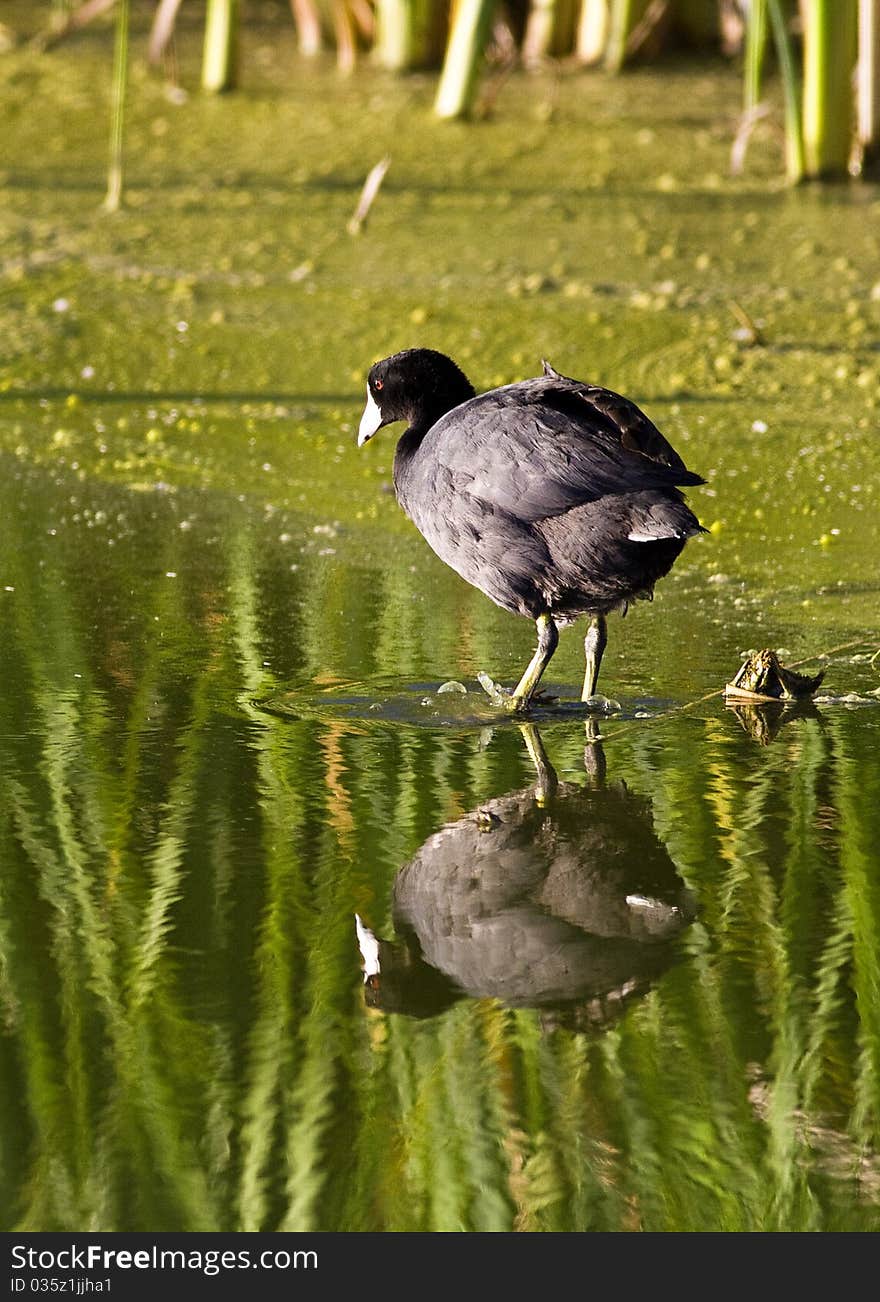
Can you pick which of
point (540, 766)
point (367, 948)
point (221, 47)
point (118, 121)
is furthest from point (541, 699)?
point (221, 47)

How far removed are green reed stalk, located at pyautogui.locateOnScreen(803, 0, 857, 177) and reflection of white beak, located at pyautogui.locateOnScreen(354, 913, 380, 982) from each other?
5.76m

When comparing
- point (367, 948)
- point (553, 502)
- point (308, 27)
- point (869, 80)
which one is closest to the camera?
point (367, 948)

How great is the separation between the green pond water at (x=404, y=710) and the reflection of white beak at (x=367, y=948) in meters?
0.01

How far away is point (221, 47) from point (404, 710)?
5635 mm

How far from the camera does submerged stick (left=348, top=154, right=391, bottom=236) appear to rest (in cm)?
766

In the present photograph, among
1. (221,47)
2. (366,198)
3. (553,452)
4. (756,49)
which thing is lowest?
(366,198)

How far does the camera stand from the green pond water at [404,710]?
259 cm

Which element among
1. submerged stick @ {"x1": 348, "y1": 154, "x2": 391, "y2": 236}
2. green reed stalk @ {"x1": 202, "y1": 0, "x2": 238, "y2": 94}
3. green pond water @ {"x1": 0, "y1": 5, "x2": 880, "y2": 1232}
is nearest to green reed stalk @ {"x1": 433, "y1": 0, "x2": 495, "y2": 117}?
green pond water @ {"x1": 0, "y1": 5, "x2": 880, "y2": 1232}

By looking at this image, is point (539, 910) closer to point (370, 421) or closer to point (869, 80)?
point (370, 421)

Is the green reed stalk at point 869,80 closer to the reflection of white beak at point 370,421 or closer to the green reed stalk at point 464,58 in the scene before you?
the green reed stalk at point 464,58

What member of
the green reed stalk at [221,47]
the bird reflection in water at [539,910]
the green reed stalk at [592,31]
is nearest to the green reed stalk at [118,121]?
the green reed stalk at [221,47]

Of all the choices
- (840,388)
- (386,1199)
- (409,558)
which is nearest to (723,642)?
(409,558)

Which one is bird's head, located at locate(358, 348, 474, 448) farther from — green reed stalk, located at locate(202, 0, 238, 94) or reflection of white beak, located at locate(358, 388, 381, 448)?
green reed stalk, located at locate(202, 0, 238, 94)

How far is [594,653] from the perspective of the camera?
4.52 meters
